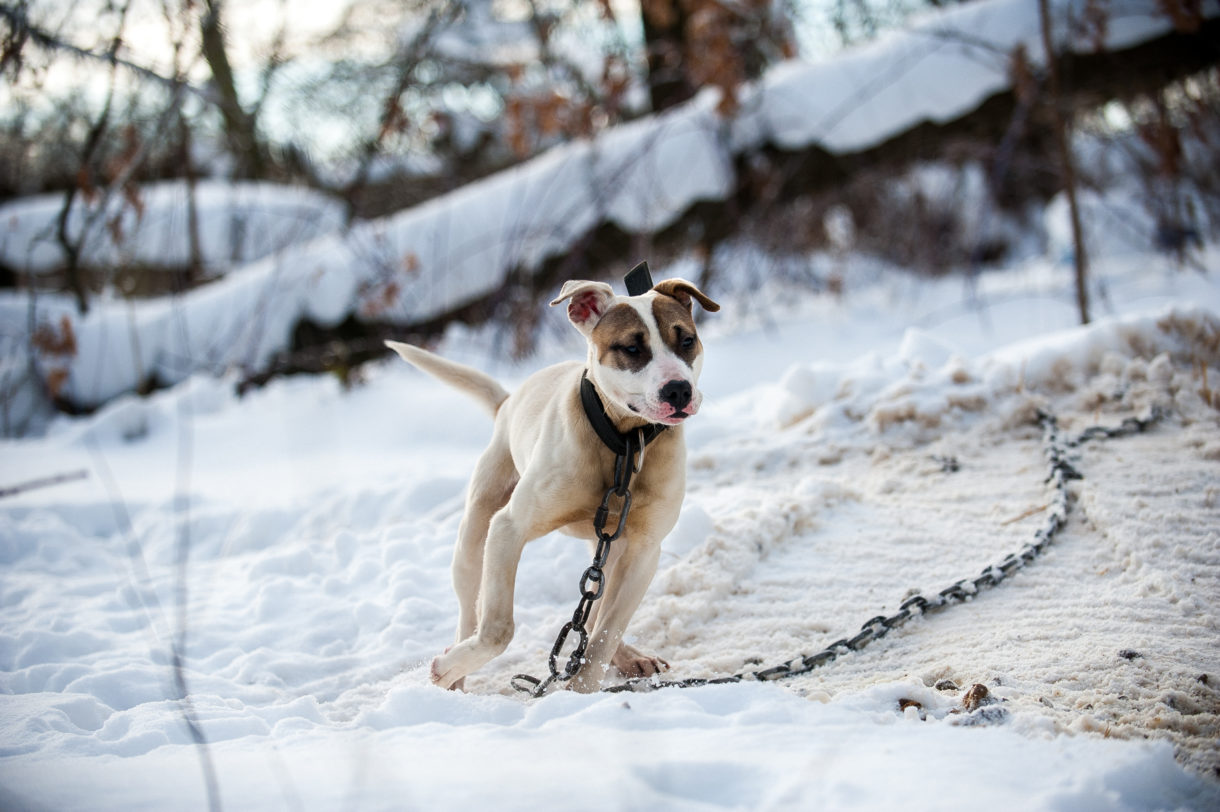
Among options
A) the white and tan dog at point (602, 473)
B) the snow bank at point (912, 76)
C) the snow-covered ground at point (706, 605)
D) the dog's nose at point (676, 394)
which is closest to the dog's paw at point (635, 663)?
the white and tan dog at point (602, 473)

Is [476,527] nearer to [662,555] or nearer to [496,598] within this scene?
[496,598]

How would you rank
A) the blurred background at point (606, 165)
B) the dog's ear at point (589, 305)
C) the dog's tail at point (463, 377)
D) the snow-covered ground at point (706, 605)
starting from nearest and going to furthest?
the snow-covered ground at point (706, 605) < the dog's ear at point (589, 305) < the dog's tail at point (463, 377) < the blurred background at point (606, 165)

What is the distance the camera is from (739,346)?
7668 millimetres

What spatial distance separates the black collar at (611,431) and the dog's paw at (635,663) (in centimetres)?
74

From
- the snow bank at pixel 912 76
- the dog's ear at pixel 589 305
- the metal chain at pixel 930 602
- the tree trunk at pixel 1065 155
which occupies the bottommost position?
the metal chain at pixel 930 602

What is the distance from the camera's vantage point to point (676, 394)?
→ 220 cm

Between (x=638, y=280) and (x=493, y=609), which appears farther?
(x=638, y=280)

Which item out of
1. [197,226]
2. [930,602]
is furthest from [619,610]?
[197,226]

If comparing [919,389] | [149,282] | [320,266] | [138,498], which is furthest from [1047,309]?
[149,282]

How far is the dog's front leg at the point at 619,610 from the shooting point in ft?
8.11

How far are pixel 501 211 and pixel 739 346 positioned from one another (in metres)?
2.62

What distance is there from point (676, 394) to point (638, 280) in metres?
0.65

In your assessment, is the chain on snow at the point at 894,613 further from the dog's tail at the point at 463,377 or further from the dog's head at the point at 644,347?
the dog's tail at the point at 463,377

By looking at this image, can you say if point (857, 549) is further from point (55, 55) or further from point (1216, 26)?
point (1216, 26)
